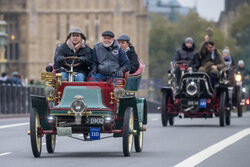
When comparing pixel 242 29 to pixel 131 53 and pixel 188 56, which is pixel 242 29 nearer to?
pixel 188 56

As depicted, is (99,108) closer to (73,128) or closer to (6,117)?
(73,128)

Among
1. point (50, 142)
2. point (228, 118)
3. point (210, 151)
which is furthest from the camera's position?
point (228, 118)

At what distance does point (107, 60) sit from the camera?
16.8m

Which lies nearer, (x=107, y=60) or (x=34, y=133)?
(x=34, y=133)

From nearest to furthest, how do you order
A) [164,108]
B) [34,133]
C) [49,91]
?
1. [34,133]
2. [49,91]
3. [164,108]

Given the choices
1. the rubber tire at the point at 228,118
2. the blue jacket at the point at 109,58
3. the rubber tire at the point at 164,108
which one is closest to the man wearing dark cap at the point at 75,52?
the blue jacket at the point at 109,58

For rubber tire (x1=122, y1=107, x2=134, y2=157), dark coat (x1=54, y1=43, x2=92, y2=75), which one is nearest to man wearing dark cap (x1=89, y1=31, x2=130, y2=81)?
dark coat (x1=54, y1=43, x2=92, y2=75)

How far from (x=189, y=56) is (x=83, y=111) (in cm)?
1217

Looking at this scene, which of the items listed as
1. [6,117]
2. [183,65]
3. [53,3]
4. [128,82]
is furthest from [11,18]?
[128,82]

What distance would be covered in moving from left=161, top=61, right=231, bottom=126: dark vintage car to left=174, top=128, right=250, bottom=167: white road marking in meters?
3.88

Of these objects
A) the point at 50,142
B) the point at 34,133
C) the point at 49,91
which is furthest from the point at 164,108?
the point at 34,133

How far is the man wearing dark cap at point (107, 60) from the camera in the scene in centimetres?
1664

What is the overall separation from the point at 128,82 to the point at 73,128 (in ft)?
6.61

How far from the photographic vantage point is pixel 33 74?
125875 millimetres
